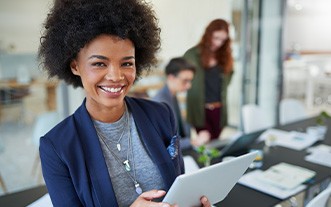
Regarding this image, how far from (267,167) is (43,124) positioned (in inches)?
76.8

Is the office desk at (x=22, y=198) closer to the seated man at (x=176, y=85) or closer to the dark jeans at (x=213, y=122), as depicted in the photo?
the seated man at (x=176, y=85)

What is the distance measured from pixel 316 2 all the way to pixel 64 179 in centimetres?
778

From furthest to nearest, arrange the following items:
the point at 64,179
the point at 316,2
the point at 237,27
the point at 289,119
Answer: the point at 316,2
the point at 237,27
the point at 289,119
the point at 64,179

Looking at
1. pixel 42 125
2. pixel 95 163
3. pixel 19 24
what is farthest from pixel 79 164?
pixel 19 24

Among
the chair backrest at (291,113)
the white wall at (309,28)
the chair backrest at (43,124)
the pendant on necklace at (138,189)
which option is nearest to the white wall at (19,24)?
the chair backrest at (43,124)

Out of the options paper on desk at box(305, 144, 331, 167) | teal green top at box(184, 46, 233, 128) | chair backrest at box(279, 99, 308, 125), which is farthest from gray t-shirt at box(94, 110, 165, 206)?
chair backrest at box(279, 99, 308, 125)

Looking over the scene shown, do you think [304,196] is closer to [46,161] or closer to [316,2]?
[46,161]

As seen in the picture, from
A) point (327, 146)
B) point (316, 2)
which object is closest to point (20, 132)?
point (327, 146)

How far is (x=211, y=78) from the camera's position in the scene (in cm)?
317

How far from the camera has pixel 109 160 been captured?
1093 mm

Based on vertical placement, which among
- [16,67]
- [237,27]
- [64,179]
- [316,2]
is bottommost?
[64,179]

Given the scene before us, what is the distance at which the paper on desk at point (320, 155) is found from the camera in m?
2.08

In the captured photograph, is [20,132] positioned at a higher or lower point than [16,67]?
lower

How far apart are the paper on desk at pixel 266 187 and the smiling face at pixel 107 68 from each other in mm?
982
